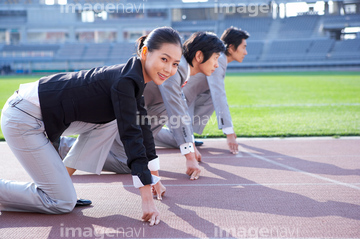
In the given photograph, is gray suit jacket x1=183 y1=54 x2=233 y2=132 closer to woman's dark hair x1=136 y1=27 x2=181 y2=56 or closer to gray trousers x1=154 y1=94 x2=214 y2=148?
gray trousers x1=154 y1=94 x2=214 y2=148

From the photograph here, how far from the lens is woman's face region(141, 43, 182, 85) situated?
258 centimetres

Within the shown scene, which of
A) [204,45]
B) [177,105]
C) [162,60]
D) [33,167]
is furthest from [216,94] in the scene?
[33,167]

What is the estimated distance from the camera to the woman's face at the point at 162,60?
8.46 ft

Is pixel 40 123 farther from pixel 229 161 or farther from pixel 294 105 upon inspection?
pixel 294 105

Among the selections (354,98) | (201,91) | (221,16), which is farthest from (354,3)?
(201,91)

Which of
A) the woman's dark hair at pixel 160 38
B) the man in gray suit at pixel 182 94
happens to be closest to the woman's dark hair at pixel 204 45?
the man in gray suit at pixel 182 94

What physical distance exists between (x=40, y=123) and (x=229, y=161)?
2505mm

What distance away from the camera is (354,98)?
38.7 ft

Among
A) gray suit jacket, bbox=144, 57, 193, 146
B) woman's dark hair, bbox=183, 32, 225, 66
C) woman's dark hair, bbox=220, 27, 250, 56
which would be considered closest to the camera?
gray suit jacket, bbox=144, 57, 193, 146

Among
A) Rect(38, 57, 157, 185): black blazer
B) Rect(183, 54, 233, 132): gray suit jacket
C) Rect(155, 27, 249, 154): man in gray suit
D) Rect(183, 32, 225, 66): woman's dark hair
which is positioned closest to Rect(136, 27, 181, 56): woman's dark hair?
Rect(38, 57, 157, 185): black blazer

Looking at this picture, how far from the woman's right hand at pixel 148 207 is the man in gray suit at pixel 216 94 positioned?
1797mm

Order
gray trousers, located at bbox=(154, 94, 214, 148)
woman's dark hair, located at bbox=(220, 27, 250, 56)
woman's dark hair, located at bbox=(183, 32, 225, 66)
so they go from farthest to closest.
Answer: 1. gray trousers, located at bbox=(154, 94, 214, 148)
2. woman's dark hair, located at bbox=(220, 27, 250, 56)
3. woman's dark hair, located at bbox=(183, 32, 225, 66)

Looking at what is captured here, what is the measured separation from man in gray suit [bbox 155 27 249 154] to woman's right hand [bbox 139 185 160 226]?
1797 millimetres

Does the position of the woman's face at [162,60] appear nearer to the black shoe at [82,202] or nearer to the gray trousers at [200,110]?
the black shoe at [82,202]
